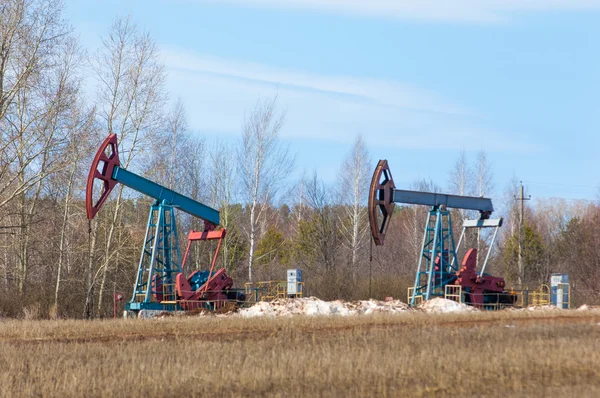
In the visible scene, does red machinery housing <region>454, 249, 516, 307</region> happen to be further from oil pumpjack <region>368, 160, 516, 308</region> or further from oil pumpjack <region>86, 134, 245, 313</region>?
oil pumpjack <region>86, 134, 245, 313</region>

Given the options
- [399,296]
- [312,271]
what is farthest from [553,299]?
[312,271]

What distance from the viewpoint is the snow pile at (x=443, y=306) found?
80.4 ft

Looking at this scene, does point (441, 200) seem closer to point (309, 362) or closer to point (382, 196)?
point (382, 196)

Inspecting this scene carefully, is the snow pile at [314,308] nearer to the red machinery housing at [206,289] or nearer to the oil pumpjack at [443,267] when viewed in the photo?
the red machinery housing at [206,289]

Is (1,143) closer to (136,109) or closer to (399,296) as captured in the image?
(136,109)

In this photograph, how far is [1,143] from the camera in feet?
76.7

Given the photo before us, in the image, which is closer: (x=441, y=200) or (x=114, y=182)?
(x=114, y=182)

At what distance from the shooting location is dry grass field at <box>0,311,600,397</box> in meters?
8.44

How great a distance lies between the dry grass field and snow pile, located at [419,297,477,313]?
923cm

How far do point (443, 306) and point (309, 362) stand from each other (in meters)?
15.3

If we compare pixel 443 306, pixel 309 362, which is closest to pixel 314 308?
pixel 443 306

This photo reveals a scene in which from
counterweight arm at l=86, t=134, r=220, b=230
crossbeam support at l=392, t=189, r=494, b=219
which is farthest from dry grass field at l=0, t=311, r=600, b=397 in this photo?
crossbeam support at l=392, t=189, r=494, b=219

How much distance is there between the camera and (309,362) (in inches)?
395

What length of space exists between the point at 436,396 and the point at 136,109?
23.8m
